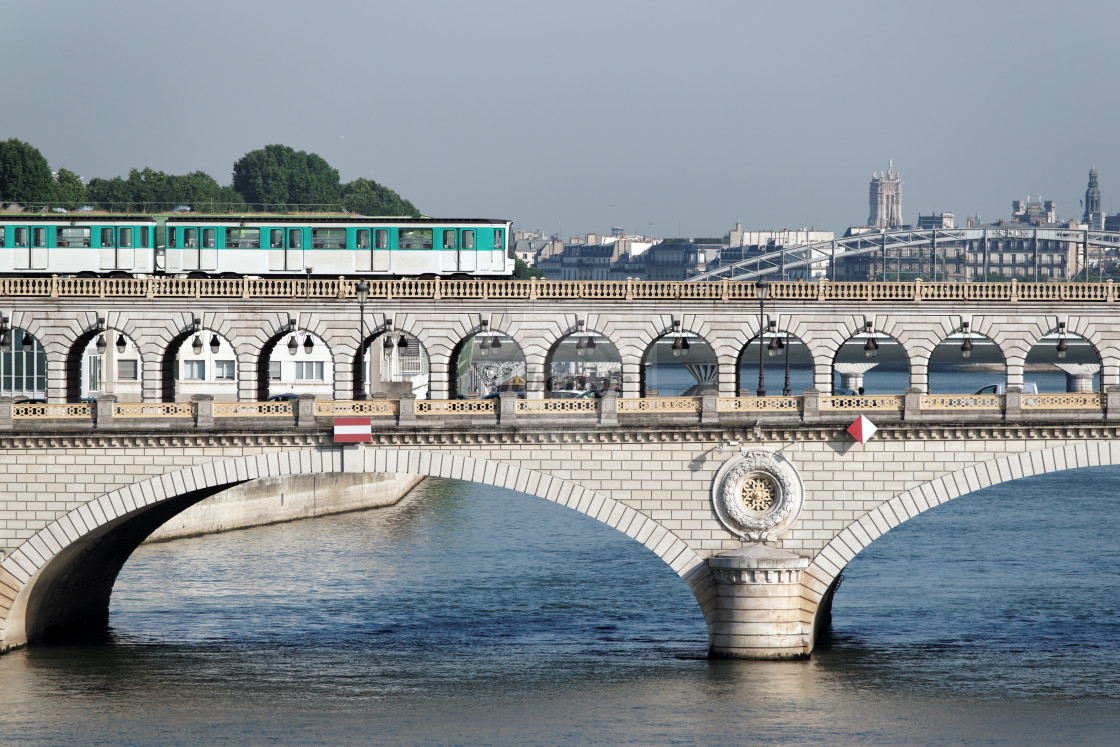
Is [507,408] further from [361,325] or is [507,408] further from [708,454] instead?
[361,325]

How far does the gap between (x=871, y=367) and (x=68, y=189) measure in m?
85.8

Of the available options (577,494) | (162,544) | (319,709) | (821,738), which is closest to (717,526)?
(577,494)

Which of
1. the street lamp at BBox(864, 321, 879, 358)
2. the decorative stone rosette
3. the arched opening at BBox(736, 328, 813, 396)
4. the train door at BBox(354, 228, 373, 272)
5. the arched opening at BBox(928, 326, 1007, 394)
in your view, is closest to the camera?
the decorative stone rosette

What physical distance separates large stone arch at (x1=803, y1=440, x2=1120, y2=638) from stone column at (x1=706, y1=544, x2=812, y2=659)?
36.7 inches

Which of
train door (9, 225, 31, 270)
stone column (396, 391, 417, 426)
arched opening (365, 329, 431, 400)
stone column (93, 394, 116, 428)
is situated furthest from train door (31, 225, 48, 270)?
stone column (396, 391, 417, 426)

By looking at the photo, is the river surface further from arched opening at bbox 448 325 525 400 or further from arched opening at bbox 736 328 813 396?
arched opening at bbox 448 325 525 400

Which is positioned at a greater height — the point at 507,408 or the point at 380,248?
the point at 380,248

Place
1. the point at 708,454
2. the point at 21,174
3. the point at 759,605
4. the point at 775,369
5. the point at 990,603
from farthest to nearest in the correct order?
the point at 775,369 < the point at 21,174 < the point at 990,603 < the point at 708,454 < the point at 759,605

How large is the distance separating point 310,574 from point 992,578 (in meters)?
31.7

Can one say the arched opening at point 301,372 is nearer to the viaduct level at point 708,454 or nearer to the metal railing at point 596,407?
the metal railing at point 596,407

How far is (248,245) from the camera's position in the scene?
208 ft

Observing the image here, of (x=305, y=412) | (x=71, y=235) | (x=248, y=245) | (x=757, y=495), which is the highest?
(x=71, y=235)

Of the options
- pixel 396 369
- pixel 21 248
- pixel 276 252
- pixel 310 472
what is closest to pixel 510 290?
pixel 310 472

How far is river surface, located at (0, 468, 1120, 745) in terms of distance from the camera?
45.0 m
